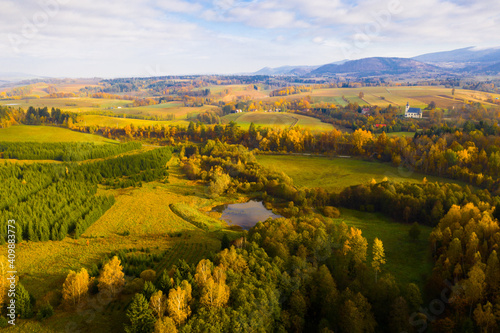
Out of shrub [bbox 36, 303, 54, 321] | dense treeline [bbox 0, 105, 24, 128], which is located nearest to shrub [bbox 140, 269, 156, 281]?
shrub [bbox 36, 303, 54, 321]

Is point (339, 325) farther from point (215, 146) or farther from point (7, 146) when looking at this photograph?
point (7, 146)

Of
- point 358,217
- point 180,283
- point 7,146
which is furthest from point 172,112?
point 180,283

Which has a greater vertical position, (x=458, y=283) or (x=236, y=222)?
(x=458, y=283)

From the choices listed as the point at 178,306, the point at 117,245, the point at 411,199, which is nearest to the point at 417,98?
the point at 411,199

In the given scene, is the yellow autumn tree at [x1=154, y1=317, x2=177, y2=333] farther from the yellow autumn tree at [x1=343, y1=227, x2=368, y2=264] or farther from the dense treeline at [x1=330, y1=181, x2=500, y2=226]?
the dense treeline at [x1=330, y1=181, x2=500, y2=226]

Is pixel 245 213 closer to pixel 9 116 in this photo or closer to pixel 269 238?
pixel 269 238

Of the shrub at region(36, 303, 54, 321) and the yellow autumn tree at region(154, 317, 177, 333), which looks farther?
the shrub at region(36, 303, 54, 321)
